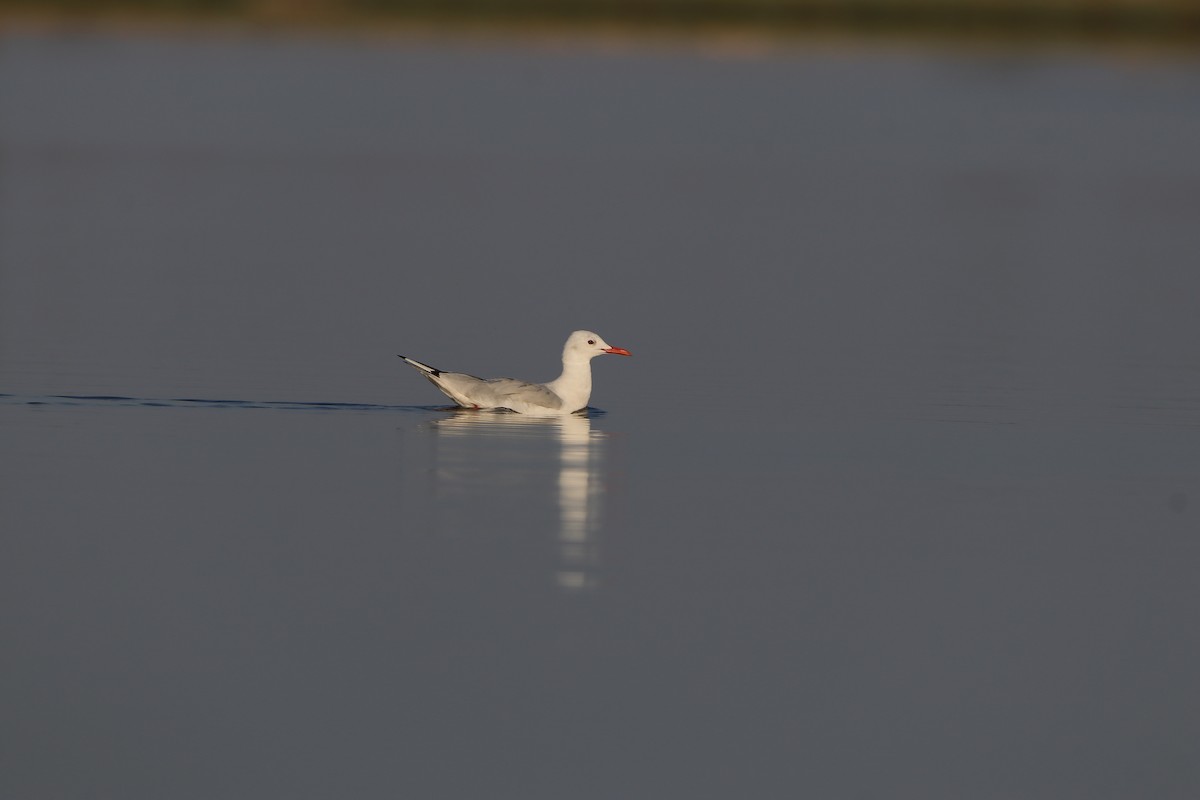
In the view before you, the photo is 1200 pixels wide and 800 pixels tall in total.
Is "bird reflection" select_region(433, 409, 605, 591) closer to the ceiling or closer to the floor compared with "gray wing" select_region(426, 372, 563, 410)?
closer to the floor

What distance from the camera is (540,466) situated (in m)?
15.0

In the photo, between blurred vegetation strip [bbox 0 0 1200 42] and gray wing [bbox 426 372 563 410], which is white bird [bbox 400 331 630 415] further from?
blurred vegetation strip [bbox 0 0 1200 42]

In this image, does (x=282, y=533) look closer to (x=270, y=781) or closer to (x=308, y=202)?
(x=270, y=781)

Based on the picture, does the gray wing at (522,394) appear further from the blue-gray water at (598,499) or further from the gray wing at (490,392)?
the blue-gray water at (598,499)

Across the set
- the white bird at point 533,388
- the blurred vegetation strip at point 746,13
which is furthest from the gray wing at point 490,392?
the blurred vegetation strip at point 746,13

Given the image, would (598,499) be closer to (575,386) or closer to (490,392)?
(490,392)

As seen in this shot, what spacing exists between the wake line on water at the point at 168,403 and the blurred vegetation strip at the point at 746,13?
55905 millimetres

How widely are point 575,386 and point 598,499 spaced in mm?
3996

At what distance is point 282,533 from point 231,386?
5615 mm

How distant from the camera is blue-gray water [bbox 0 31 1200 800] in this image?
962cm

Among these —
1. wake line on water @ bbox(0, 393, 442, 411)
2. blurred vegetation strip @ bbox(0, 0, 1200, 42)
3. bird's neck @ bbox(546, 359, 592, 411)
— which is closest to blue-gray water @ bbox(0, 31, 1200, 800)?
wake line on water @ bbox(0, 393, 442, 411)

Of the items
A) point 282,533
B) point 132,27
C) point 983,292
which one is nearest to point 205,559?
point 282,533

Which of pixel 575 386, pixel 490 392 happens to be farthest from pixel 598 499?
pixel 575 386

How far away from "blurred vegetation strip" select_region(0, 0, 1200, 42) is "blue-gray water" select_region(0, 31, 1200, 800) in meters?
38.1
